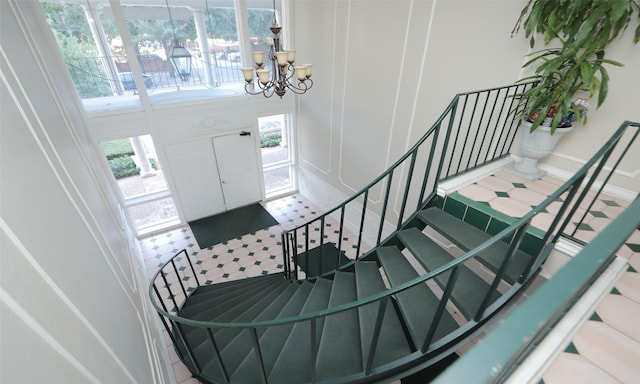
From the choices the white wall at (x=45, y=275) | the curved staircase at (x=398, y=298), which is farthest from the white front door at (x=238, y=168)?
the white wall at (x=45, y=275)

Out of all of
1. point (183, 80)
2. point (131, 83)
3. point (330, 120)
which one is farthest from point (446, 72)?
point (131, 83)

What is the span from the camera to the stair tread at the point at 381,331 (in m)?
1.80

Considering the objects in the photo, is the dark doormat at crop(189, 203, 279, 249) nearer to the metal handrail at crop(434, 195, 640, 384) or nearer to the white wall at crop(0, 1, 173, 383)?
the white wall at crop(0, 1, 173, 383)

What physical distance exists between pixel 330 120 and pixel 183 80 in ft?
9.50

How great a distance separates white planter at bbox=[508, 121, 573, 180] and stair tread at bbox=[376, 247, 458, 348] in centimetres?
171

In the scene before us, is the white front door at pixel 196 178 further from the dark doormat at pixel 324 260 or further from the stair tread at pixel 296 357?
the stair tread at pixel 296 357

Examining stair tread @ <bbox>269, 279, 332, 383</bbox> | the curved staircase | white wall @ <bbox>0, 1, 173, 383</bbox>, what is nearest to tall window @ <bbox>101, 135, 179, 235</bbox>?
the curved staircase

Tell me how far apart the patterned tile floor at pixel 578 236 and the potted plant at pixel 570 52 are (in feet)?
2.07

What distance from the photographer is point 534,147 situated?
2621mm

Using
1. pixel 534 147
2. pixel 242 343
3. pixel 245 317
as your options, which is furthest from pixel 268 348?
pixel 534 147

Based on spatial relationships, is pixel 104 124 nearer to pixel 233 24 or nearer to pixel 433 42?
pixel 233 24

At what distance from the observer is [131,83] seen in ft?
14.8

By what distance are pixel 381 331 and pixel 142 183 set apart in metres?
7.52

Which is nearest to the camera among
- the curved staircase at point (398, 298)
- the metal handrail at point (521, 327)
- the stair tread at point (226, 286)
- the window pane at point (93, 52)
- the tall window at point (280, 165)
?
the metal handrail at point (521, 327)
